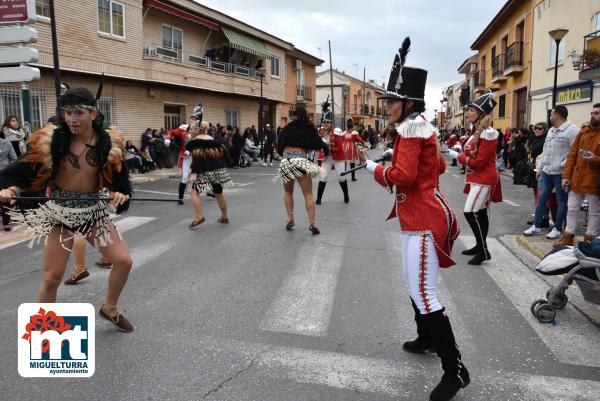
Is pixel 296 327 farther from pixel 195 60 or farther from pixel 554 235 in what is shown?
pixel 195 60

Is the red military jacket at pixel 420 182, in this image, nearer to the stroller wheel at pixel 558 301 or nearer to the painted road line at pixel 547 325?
the painted road line at pixel 547 325

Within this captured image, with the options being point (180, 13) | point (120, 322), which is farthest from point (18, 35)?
point (180, 13)

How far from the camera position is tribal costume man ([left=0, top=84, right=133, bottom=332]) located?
3.41 metres

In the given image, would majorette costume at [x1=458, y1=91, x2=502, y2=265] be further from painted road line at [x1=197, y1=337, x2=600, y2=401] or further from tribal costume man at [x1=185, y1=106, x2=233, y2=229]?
tribal costume man at [x1=185, y1=106, x2=233, y2=229]

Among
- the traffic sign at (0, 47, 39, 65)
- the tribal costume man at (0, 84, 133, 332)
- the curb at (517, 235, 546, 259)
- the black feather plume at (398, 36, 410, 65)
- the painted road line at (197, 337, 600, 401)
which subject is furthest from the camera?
the traffic sign at (0, 47, 39, 65)

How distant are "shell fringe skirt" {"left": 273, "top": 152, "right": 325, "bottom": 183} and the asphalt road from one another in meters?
0.98

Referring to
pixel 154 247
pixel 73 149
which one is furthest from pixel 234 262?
pixel 73 149

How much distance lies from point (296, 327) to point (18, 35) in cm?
728

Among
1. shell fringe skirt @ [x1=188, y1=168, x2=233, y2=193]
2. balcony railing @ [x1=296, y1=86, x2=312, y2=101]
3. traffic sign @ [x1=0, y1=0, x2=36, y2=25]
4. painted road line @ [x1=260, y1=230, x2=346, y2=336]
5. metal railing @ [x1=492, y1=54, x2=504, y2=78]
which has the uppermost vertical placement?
metal railing @ [x1=492, y1=54, x2=504, y2=78]

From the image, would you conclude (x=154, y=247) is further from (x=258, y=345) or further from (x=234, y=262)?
(x=258, y=345)

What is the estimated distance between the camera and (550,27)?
21234 millimetres

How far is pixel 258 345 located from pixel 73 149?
199 centimetres

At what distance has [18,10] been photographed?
8172 millimetres

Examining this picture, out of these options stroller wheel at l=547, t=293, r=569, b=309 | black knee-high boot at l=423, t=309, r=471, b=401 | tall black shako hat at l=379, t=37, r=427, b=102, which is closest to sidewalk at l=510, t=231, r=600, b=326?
stroller wheel at l=547, t=293, r=569, b=309
